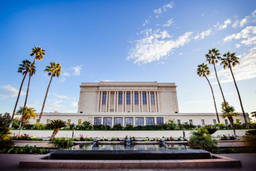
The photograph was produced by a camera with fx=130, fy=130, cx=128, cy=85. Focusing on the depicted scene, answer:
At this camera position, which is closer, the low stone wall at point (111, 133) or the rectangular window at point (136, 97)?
the low stone wall at point (111, 133)

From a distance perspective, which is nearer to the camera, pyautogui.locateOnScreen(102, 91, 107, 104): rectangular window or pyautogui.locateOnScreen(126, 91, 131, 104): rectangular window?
pyautogui.locateOnScreen(102, 91, 107, 104): rectangular window

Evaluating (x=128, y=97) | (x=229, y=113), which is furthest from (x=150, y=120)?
(x=229, y=113)

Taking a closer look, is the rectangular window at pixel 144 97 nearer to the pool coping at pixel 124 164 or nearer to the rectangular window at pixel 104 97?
the rectangular window at pixel 104 97

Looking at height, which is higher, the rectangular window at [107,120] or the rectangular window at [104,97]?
the rectangular window at [104,97]

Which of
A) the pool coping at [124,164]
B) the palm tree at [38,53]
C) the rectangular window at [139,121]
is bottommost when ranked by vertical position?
the pool coping at [124,164]

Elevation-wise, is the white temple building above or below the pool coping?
above

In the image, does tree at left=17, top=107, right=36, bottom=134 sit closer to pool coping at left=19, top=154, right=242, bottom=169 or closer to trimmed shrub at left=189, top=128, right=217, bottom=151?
pool coping at left=19, top=154, right=242, bottom=169

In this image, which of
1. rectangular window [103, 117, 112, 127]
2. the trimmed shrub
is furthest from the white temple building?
the trimmed shrub

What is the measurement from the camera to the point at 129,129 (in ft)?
73.6

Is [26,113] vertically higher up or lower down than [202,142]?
higher up

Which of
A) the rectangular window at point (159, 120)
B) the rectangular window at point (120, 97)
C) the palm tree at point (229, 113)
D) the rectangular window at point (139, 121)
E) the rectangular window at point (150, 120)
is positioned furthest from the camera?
the rectangular window at point (120, 97)

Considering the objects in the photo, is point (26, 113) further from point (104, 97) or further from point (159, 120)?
point (159, 120)

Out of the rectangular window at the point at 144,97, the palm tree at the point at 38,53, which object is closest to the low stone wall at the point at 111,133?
the palm tree at the point at 38,53

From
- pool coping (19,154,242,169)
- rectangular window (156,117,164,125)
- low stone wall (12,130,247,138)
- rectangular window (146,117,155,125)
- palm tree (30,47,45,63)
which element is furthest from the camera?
rectangular window (156,117,164,125)
